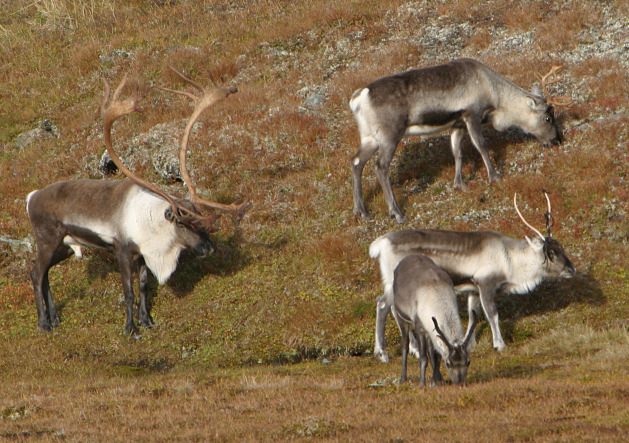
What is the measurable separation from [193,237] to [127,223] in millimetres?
1203

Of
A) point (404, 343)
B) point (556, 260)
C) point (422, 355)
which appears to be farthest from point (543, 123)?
point (422, 355)

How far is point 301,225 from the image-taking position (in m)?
14.9

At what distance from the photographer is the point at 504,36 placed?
20281 millimetres

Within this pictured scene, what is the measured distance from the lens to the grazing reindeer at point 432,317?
823cm

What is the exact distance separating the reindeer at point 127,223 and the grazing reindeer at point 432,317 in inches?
173

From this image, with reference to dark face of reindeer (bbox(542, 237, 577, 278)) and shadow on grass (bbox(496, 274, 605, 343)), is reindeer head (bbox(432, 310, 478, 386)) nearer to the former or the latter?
dark face of reindeer (bbox(542, 237, 577, 278))

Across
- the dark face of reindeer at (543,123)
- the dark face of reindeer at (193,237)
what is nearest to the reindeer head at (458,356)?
the dark face of reindeer at (193,237)

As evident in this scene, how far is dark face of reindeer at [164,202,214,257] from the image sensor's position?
13.0 meters

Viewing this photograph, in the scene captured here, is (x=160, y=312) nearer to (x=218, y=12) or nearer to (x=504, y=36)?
(x=504, y=36)

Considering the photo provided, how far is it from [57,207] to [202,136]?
5.14 m

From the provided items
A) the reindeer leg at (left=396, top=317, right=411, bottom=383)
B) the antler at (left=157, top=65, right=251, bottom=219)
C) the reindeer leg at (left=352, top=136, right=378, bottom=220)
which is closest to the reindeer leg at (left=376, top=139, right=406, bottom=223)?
the reindeer leg at (left=352, top=136, right=378, bottom=220)

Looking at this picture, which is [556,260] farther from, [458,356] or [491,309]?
[458,356]

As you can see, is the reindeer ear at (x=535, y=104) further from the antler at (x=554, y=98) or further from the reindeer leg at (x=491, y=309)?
the reindeer leg at (x=491, y=309)

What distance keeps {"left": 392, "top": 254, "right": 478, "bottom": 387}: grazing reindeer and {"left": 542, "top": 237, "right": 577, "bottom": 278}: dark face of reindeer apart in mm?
2327
